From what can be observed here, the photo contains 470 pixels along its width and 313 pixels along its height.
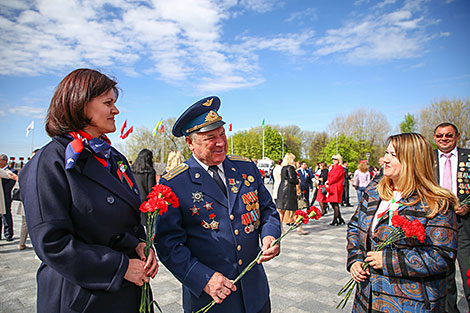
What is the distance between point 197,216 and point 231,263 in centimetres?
39

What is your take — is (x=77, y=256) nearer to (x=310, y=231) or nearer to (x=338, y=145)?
(x=310, y=231)

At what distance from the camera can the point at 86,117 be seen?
5.80ft

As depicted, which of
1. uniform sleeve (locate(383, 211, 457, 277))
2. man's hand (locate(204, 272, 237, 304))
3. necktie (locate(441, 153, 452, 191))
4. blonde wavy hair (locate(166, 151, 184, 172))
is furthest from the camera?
blonde wavy hair (locate(166, 151, 184, 172))

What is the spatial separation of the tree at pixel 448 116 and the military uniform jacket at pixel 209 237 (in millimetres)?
37256

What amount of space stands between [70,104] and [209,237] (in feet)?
3.90

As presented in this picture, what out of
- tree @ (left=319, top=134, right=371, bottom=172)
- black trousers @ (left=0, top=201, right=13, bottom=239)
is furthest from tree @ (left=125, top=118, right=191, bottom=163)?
black trousers @ (left=0, top=201, right=13, bottom=239)

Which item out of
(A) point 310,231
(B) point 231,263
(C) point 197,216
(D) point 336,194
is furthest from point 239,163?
(D) point 336,194

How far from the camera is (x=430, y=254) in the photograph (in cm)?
211

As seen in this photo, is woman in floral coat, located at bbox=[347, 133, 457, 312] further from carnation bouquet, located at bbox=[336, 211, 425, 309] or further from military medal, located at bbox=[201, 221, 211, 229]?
military medal, located at bbox=[201, 221, 211, 229]

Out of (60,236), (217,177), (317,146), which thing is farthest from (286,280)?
(317,146)

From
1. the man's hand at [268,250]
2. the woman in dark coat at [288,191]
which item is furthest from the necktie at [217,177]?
the woman in dark coat at [288,191]

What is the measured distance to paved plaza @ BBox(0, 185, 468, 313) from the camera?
4008mm

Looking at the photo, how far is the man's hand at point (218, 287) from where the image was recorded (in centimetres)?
193

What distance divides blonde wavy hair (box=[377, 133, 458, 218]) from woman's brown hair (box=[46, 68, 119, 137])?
2.14 meters
